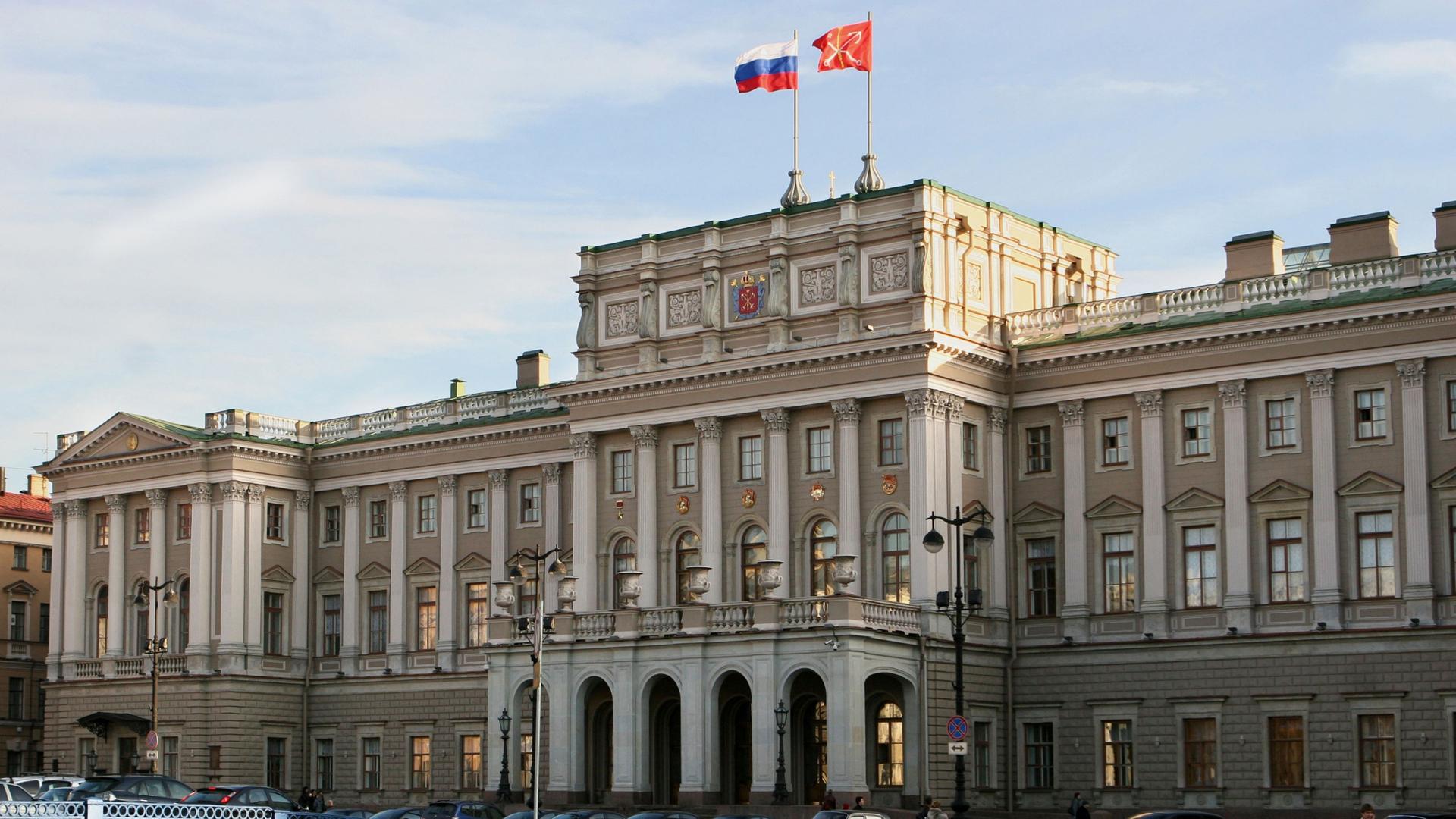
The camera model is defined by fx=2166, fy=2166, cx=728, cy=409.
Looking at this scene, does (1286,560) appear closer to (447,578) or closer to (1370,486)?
(1370,486)

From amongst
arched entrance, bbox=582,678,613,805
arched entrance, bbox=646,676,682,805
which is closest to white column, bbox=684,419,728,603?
arched entrance, bbox=646,676,682,805

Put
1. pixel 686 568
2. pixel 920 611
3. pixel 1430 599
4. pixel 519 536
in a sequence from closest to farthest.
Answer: pixel 1430 599, pixel 920 611, pixel 686 568, pixel 519 536

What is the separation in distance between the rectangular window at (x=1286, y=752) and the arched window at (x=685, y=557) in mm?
19640

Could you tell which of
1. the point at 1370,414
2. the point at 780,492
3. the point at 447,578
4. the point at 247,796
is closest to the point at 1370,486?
the point at 1370,414

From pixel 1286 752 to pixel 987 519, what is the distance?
11820 mm

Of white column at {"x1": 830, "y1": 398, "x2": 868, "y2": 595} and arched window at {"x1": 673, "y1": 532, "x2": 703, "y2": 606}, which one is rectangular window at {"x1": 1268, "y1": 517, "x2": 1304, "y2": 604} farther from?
arched window at {"x1": 673, "y1": 532, "x2": 703, "y2": 606}

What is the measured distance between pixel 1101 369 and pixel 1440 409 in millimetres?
10879

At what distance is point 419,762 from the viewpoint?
3300 inches

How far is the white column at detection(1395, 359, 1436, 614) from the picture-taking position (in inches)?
2421

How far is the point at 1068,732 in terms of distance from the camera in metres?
67.9

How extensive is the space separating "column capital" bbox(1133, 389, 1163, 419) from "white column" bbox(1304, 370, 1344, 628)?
483 centimetres

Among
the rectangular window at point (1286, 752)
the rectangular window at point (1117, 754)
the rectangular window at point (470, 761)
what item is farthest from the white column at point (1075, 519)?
the rectangular window at point (470, 761)

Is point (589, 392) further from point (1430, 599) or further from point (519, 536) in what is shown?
point (1430, 599)

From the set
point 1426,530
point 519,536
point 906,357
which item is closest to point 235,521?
point 519,536
